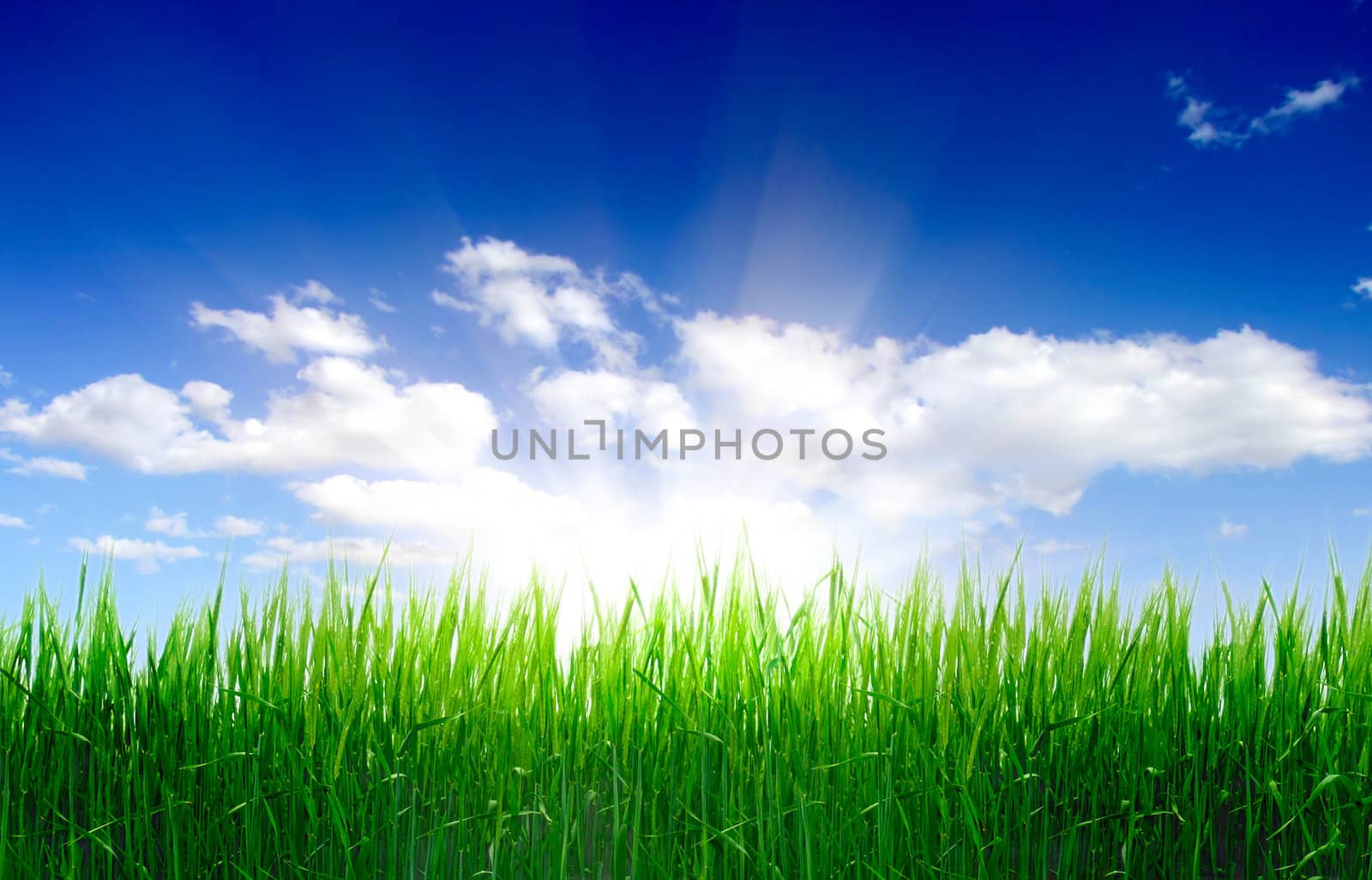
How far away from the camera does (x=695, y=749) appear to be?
3.35 m

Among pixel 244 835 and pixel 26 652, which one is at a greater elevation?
pixel 26 652

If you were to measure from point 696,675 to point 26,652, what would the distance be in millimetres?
2651

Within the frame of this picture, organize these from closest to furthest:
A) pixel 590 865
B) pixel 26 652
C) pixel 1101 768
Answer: pixel 590 865
pixel 1101 768
pixel 26 652

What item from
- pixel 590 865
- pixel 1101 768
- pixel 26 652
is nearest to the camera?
pixel 590 865

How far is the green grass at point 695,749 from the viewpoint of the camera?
3.29 metres

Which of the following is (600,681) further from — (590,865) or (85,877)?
(85,877)

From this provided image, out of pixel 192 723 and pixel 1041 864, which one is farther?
pixel 192 723

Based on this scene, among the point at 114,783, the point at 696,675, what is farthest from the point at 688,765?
the point at 114,783

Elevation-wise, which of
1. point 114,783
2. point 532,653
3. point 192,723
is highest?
point 532,653

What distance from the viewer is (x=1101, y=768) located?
3531mm

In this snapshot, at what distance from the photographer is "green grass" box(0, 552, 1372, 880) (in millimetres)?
3285

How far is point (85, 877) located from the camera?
346cm

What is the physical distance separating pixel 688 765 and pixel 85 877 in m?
2.13

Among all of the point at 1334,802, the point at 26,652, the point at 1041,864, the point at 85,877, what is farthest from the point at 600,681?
the point at 1334,802
